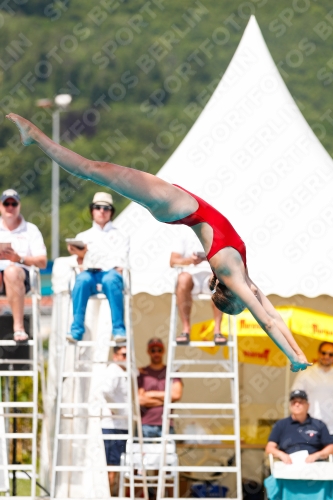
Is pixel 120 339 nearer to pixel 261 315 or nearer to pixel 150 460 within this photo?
pixel 150 460

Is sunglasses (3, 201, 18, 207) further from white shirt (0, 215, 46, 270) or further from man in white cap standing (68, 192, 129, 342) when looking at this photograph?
man in white cap standing (68, 192, 129, 342)

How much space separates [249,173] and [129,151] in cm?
4197

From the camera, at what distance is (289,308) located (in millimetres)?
9211

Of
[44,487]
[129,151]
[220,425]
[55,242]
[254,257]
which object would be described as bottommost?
[44,487]

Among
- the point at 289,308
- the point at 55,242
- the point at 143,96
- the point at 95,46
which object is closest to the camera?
the point at 289,308

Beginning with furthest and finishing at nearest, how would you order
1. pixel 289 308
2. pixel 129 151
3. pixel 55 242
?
pixel 129 151, pixel 55 242, pixel 289 308

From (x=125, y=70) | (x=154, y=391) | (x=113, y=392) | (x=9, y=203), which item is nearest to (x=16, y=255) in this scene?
(x=9, y=203)

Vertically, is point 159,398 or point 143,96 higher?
point 143,96

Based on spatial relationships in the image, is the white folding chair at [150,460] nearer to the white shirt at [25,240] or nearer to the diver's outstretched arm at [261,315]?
the white shirt at [25,240]

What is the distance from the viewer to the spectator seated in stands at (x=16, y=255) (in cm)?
864

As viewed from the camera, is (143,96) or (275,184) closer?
(275,184)

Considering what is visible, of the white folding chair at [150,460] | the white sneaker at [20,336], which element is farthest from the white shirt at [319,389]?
the white sneaker at [20,336]

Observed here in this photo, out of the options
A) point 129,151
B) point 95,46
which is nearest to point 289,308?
point 129,151

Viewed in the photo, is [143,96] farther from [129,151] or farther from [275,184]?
[275,184]
